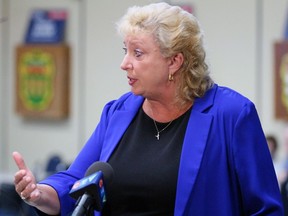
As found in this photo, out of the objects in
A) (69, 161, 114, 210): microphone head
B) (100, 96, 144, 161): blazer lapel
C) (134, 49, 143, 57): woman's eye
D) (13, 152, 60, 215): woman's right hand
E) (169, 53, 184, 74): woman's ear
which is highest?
(134, 49, 143, 57): woman's eye

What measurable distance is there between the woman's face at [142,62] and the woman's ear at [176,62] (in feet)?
0.09

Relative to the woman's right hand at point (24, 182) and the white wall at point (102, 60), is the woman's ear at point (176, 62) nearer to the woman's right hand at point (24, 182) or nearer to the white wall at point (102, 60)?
the woman's right hand at point (24, 182)

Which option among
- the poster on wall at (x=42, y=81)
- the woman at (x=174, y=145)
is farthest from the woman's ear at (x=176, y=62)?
the poster on wall at (x=42, y=81)

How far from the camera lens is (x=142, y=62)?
94.5 inches

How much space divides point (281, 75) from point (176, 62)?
164 inches

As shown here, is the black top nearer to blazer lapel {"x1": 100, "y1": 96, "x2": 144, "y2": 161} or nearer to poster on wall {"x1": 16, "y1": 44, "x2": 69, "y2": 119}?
blazer lapel {"x1": 100, "y1": 96, "x2": 144, "y2": 161}

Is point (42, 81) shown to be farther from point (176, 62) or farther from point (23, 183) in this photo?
point (23, 183)

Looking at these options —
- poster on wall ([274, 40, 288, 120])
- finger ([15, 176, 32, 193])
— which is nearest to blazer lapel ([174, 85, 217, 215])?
finger ([15, 176, 32, 193])

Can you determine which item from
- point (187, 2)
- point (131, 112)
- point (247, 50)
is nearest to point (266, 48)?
point (247, 50)

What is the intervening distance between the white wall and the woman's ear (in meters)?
3.54

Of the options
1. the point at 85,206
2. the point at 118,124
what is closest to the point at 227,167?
the point at 118,124

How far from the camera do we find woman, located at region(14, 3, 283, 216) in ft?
7.63

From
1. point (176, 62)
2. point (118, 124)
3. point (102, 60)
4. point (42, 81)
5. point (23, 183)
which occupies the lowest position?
point (42, 81)

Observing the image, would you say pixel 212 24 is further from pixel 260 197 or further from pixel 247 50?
pixel 260 197
